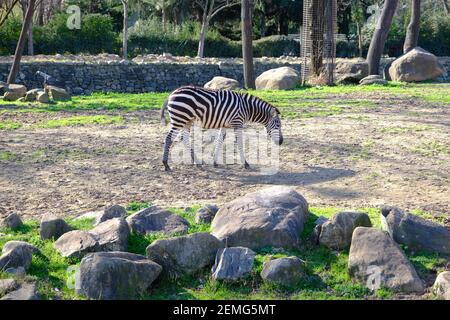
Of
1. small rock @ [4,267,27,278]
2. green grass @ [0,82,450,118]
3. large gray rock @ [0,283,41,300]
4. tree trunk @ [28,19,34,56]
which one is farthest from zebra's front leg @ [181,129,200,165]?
tree trunk @ [28,19,34,56]

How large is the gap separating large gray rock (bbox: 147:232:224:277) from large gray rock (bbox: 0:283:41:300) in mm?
1100

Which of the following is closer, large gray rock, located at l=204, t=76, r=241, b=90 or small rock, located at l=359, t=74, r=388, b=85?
large gray rock, located at l=204, t=76, r=241, b=90

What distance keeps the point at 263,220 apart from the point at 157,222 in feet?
3.63

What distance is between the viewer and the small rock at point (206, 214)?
7.31m

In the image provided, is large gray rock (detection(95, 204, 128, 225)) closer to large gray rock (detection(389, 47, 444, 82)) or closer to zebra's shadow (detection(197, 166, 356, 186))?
zebra's shadow (detection(197, 166, 356, 186))

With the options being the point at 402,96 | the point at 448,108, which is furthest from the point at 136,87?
the point at 448,108

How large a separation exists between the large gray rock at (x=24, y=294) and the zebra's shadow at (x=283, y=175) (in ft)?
14.4

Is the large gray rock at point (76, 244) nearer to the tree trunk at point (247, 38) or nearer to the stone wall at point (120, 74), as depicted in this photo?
the tree trunk at point (247, 38)

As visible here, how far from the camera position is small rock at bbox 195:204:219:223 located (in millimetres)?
7312

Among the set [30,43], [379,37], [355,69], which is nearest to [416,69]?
[355,69]

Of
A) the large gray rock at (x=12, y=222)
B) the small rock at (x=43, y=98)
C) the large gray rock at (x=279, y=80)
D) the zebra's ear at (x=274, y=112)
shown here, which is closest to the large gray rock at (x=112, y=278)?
the large gray rock at (x=12, y=222)

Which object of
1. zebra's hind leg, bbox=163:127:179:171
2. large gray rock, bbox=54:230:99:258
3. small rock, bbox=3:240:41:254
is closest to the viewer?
small rock, bbox=3:240:41:254

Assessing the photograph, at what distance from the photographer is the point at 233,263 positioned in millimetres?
6098
